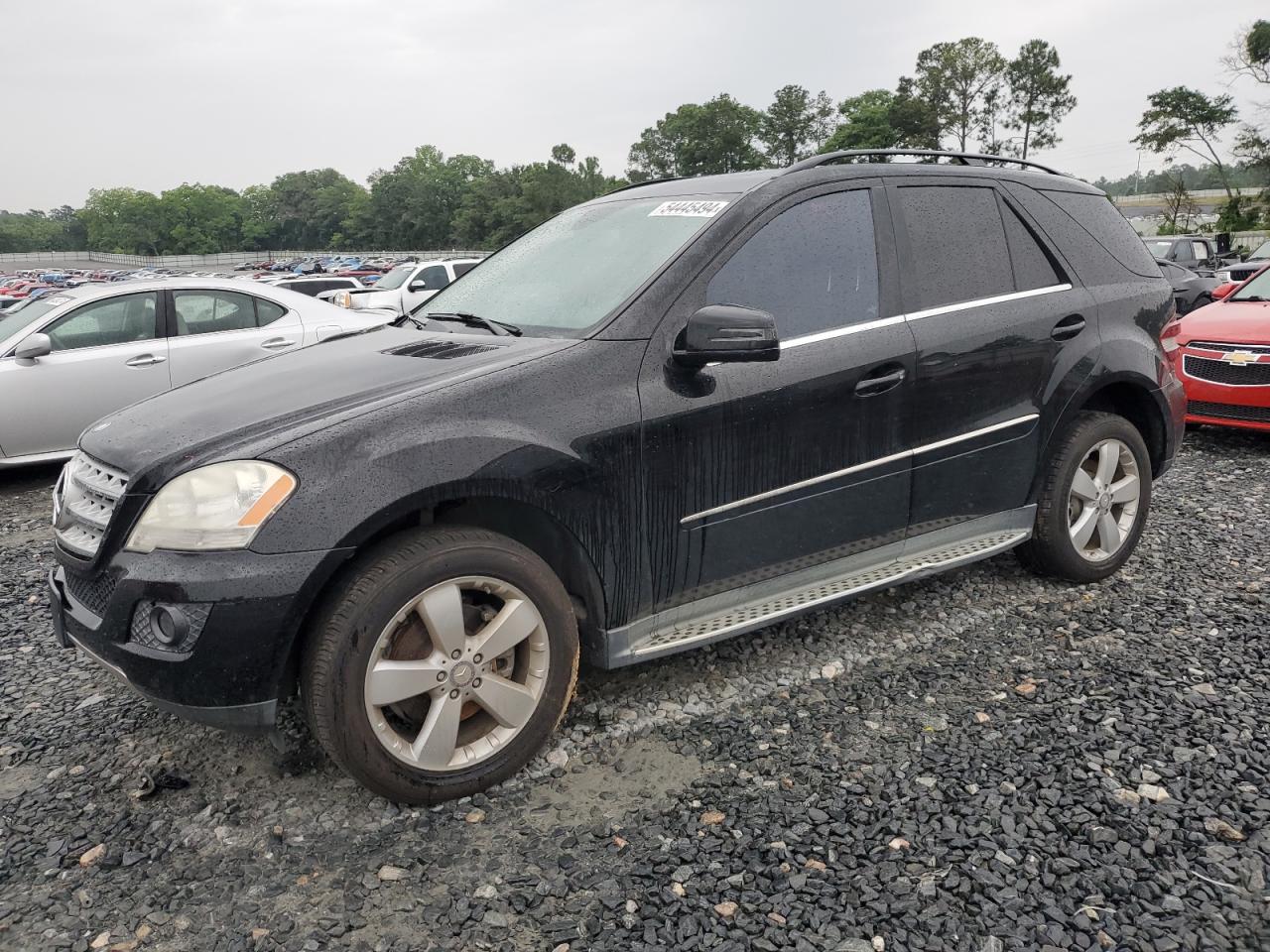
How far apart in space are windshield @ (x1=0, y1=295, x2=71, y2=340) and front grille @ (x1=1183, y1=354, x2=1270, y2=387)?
887cm

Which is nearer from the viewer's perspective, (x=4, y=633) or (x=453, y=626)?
(x=453, y=626)

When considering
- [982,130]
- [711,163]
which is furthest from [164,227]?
[982,130]

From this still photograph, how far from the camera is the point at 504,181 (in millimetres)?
112125

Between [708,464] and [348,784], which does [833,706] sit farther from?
[348,784]

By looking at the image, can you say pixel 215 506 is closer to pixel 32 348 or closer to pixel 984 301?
pixel 984 301

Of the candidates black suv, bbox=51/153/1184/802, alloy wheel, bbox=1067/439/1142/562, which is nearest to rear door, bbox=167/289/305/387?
black suv, bbox=51/153/1184/802

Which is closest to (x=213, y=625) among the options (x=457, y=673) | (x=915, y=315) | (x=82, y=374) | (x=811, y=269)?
(x=457, y=673)

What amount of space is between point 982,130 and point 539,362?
264 ft

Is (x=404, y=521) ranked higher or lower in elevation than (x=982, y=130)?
lower

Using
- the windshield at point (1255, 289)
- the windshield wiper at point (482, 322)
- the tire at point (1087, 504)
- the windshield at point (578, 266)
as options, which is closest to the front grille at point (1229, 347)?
the windshield at point (1255, 289)

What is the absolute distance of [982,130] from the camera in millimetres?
72875

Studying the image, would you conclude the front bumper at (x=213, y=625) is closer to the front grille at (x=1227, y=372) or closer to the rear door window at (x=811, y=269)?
the rear door window at (x=811, y=269)

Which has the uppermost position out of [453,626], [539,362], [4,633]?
[539,362]

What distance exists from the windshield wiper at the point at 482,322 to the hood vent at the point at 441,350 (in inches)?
6.1
